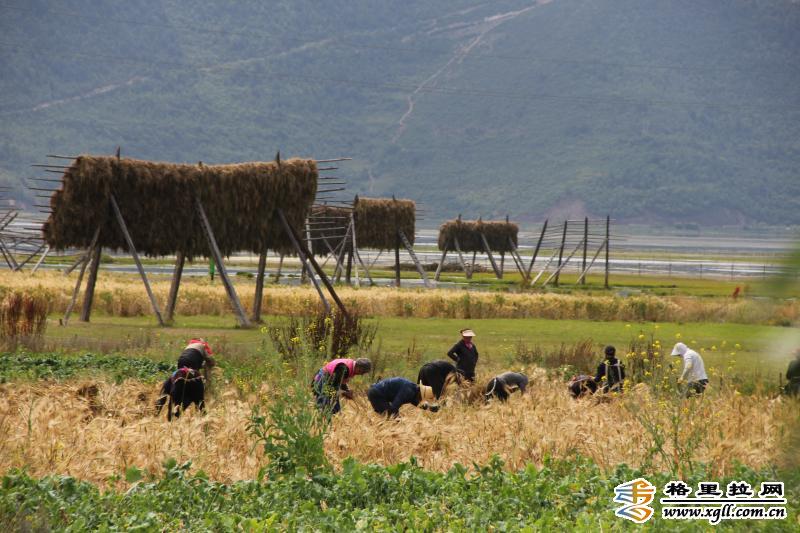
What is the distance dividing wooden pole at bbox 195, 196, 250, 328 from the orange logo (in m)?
19.8

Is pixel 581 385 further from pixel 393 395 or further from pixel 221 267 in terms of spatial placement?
pixel 221 267

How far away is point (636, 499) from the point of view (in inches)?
366

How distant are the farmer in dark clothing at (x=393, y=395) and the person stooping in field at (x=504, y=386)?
3.89 ft

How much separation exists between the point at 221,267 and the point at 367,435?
16.9m

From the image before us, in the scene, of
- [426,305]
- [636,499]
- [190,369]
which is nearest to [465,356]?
[190,369]

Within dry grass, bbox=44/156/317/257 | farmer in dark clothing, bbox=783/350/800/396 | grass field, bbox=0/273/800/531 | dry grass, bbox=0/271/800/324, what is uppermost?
dry grass, bbox=44/156/317/257

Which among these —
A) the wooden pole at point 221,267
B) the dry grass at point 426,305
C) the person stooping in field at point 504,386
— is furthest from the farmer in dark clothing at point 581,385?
the dry grass at point 426,305

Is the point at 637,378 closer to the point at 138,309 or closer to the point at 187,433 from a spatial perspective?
the point at 187,433

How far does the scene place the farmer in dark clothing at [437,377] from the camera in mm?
16656

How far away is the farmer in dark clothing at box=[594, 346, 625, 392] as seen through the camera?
56.0 feet

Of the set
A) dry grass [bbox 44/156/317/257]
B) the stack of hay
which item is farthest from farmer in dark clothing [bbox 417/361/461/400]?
the stack of hay

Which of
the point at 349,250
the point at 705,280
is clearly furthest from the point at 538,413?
the point at 705,280

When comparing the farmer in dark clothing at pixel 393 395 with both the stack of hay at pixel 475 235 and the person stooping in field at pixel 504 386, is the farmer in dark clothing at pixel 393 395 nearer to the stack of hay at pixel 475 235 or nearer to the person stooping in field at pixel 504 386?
the person stooping in field at pixel 504 386

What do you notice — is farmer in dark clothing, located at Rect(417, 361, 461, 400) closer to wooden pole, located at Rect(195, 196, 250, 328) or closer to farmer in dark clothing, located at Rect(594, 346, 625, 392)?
farmer in dark clothing, located at Rect(594, 346, 625, 392)
